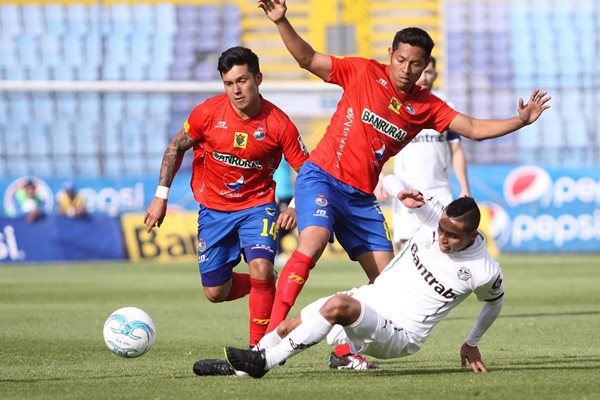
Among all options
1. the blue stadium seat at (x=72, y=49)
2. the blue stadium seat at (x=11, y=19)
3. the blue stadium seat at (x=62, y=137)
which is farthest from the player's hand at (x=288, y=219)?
the blue stadium seat at (x=11, y=19)

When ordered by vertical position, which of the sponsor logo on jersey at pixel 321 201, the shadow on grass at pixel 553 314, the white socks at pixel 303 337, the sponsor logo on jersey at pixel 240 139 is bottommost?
the shadow on grass at pixel 553 314

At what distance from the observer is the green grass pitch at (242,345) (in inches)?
241

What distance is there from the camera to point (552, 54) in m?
28.2

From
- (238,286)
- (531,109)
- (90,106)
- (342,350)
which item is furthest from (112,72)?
(531,109)

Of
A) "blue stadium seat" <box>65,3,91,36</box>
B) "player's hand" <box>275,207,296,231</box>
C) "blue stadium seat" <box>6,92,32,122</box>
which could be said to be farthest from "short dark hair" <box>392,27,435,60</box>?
"blue stadium seat" <box>65,3,91,36</box>

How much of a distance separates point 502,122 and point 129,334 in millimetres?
2929

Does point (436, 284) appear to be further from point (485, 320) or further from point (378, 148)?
point (378, 148)

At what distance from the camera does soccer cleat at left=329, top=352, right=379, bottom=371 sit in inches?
296

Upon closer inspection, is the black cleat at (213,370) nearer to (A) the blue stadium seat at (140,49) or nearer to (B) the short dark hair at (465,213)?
(B) the short dark hair at (465,213)

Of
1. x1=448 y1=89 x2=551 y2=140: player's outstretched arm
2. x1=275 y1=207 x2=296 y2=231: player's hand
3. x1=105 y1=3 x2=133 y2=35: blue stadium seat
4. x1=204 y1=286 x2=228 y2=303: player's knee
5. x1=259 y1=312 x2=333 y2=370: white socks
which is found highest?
x1=105 y1=3 x2=133 y2=35: blue stadium seat

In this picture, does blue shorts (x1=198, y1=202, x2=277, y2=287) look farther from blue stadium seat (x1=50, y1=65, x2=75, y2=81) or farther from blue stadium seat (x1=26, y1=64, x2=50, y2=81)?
blue stadium seat (x1=26, y1=64, x2=50, y2=81)

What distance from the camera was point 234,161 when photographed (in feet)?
26.6

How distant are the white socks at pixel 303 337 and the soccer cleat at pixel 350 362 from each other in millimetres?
1355

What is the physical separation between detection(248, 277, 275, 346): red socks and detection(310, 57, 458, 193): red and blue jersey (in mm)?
1047
